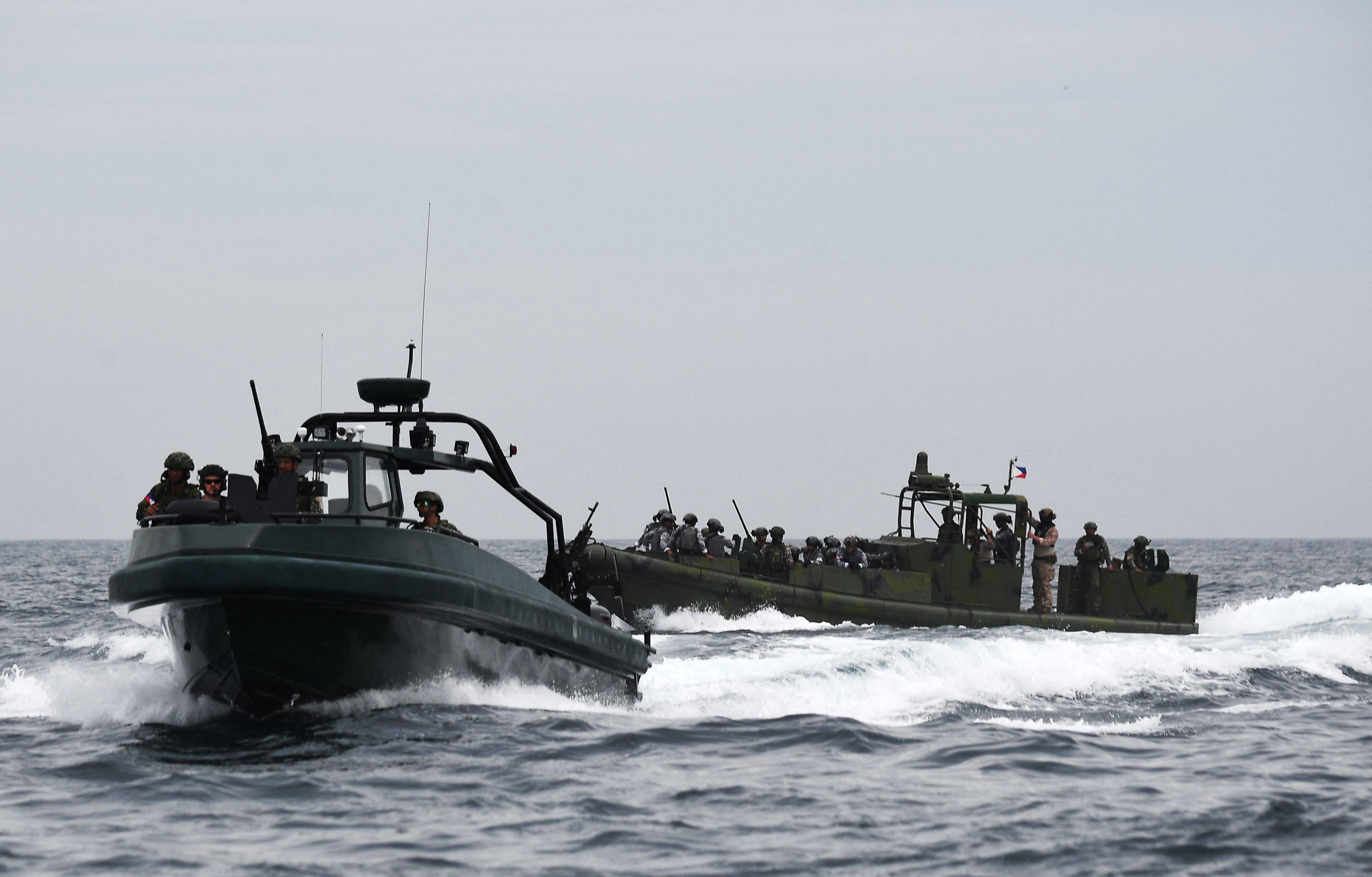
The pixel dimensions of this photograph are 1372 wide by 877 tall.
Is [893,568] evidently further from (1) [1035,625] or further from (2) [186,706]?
(2) [186,706]

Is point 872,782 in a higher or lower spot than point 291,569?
lower

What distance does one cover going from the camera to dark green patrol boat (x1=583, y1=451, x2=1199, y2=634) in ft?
76.2

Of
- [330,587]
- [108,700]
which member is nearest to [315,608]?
[330,587]

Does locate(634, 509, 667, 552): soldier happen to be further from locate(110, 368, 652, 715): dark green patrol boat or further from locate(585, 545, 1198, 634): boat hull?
locate(110, 368, 652, 715): dark green patrol boat

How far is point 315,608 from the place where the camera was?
9562 millimetres

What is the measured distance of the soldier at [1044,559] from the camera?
23.9 meters

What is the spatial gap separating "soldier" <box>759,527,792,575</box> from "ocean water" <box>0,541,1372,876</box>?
8416mm

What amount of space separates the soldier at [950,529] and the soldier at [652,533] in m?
4.84

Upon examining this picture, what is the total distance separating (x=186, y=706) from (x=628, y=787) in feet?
12.5

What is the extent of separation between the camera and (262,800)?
25.9 ft

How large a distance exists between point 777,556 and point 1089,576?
5.34 meters

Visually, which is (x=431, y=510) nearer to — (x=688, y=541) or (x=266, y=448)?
(x=266, y=448)

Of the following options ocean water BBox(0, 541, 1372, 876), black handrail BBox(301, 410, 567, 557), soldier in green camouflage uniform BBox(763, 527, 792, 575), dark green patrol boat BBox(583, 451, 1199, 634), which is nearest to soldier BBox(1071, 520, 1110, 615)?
dark green patrol boat BBox(583, 451, 1199, 634)

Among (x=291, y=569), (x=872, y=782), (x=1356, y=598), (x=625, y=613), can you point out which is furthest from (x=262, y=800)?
(x=1356, y=598)
